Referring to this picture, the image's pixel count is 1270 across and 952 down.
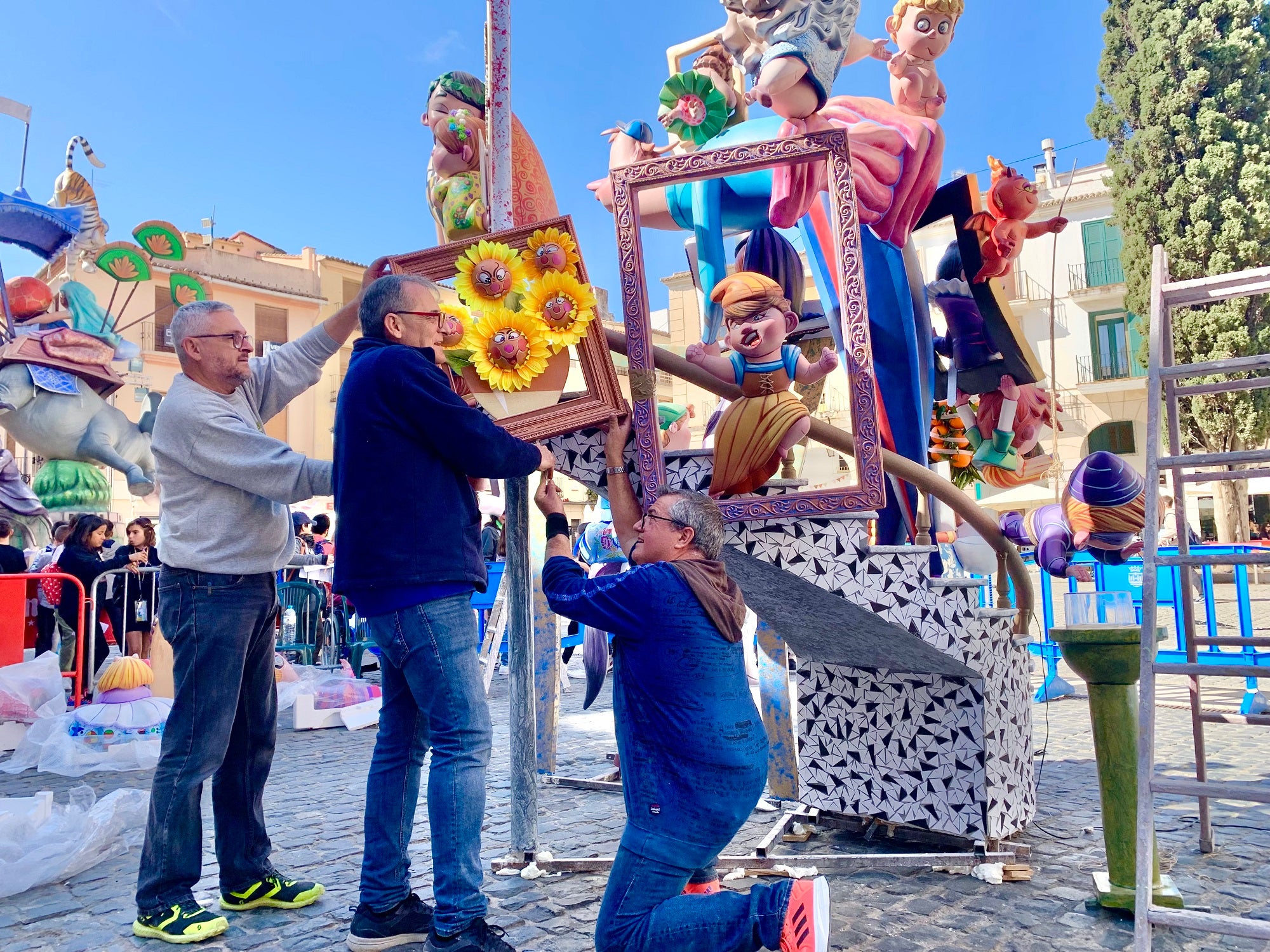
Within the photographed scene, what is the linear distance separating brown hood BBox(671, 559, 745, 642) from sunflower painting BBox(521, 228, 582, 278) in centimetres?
134

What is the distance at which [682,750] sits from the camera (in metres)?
2.35

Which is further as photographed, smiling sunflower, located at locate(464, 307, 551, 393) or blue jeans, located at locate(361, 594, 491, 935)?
smiling sunflower, located at locate(464, 307, 551, 393)

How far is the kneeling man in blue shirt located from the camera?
2.27 m

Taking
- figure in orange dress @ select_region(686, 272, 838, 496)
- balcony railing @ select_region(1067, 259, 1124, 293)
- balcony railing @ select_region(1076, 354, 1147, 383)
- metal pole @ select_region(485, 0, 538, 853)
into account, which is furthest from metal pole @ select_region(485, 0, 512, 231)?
balcony railing @ select_region(1076, 354, 1147, 383)

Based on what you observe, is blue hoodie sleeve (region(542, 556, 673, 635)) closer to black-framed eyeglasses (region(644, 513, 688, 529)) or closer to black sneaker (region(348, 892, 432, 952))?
black-framed eyeglasses (region(644, 513, 688, 529))

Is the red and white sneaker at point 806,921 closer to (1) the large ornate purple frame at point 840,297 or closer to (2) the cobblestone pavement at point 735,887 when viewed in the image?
(2) the cobblestone pavement at point 735,887

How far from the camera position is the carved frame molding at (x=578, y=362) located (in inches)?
130

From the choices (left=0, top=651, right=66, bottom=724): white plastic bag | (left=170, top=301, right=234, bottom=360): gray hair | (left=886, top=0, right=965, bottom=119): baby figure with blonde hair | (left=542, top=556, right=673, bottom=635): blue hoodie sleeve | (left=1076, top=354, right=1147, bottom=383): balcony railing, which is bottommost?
(left=0, top=651, right=66, bottom=724): white plastic bag

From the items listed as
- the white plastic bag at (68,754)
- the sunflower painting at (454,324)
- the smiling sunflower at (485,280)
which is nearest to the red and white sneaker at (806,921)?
the sunflower painting at (454,324)

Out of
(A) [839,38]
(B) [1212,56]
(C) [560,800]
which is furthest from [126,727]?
(B) [1212,56]

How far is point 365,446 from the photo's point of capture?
8.87ft

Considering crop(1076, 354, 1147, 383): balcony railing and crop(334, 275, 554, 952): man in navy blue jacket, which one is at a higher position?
crop(1076, 354, 1147, 383): balcony railing

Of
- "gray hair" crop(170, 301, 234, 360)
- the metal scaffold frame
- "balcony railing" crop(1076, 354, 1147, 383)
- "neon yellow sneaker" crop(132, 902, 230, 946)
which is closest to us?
the metal scaffold frame

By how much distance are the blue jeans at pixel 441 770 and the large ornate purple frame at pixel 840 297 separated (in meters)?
0.99
